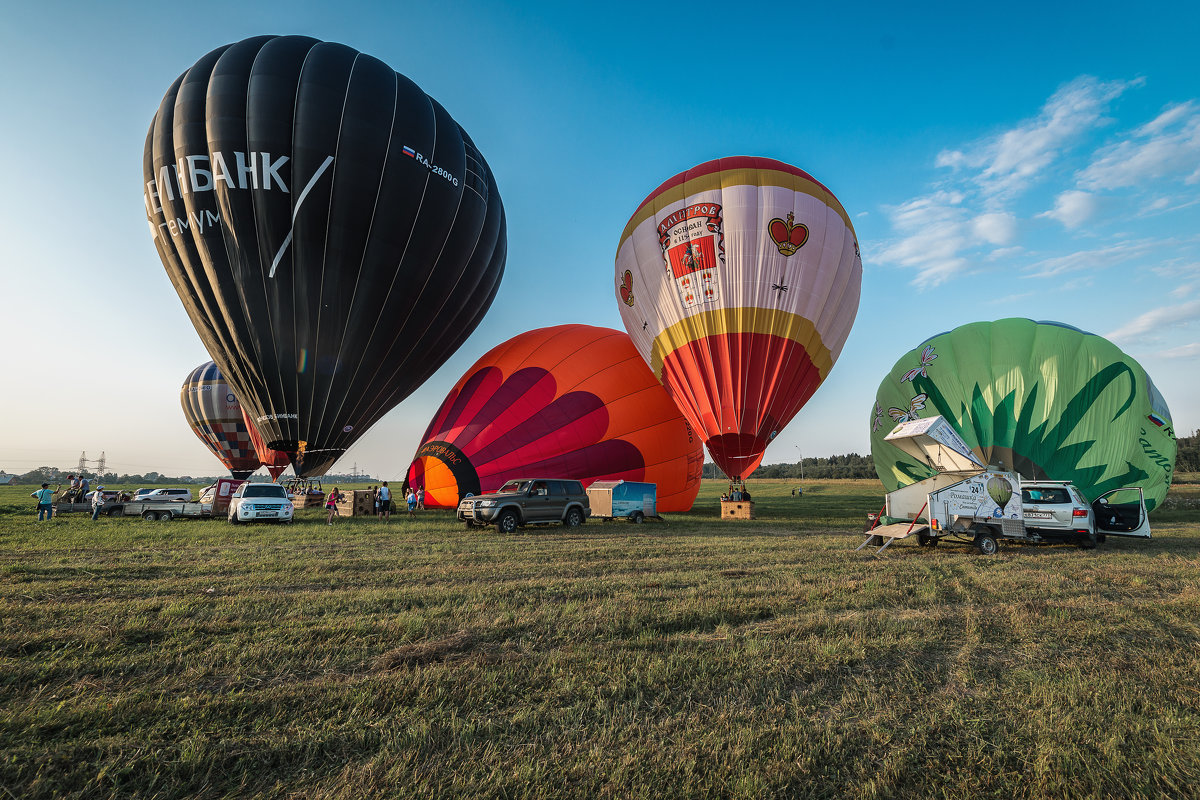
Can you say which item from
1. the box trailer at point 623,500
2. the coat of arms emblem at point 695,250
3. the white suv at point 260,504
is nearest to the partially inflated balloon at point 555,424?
the box trailer at point 623,500

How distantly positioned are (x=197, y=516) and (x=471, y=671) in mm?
23197

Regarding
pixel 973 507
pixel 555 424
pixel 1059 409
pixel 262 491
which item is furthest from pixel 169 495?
pixel 1059 409

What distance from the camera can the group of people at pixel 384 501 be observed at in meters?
19.7

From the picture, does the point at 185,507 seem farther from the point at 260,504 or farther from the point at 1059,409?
the point at 1059,409

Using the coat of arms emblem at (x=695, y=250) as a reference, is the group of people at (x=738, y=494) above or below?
below

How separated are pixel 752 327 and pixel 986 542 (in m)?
8.18

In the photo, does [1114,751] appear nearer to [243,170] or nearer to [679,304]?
[679,304]

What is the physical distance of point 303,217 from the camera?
56.2 feet

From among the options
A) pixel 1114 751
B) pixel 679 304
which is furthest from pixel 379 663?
pixel 679 304

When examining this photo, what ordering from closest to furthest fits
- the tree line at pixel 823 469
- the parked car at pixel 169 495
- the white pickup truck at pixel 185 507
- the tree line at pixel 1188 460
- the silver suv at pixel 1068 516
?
the silver suv at pixel 1068 516 < the white pickup truck at pixel 185 507 < the parked car at pixel 169 495 < the tree line at pixel 1188 460 < the tree line at pixel 823 469

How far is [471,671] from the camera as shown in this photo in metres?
4.45

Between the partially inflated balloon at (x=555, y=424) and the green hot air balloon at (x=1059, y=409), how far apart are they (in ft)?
29.9

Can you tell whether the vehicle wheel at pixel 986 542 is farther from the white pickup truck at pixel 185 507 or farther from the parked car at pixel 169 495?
the parked car at pixel 169 495

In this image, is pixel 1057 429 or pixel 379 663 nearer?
pixel 379 663
